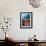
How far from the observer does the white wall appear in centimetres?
559

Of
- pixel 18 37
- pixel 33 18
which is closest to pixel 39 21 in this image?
pixel 33 18

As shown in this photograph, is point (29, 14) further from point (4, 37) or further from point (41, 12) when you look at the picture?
point (4, 37)

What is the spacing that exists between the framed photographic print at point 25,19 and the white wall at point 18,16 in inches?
4.5

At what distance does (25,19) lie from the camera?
5.64m

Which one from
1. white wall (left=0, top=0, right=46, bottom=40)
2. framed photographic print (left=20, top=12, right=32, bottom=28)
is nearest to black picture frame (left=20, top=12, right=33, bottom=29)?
framed photographic print (left=20, top=12, right=32, bottom=28)

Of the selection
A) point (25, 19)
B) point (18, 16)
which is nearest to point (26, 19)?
point (25, 19)

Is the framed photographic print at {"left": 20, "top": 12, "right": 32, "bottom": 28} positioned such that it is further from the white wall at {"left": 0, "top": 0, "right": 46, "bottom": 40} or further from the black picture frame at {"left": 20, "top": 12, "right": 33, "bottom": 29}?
the white wall at {"left": 0, "top": 0, "right": 46, "bottom": 40}

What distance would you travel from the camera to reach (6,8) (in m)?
5.62

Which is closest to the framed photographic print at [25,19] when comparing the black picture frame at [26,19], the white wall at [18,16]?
the black picture frame at [26,19]

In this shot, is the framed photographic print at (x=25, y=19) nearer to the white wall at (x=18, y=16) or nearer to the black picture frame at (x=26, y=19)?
the black picture frame at (x=26, y=19)

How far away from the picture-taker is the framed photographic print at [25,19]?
221 inches

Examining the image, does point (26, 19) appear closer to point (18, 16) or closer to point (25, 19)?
point (25, 19)

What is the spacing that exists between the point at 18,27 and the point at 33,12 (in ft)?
2.64

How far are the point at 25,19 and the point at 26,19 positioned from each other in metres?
0.04
